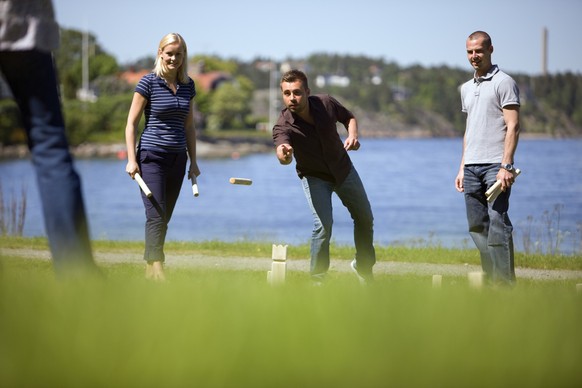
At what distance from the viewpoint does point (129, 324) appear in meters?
2.79

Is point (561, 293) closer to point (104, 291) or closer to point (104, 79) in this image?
point (104, 291)

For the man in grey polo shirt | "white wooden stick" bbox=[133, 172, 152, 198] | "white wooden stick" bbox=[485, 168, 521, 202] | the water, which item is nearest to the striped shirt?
"white wooden stick" bbox=[133, 172, 152, 198]

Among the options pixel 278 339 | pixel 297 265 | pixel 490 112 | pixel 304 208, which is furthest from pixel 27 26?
pixel 304 208

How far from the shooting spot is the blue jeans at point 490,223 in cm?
785

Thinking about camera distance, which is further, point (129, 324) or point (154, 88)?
point (154, 88)

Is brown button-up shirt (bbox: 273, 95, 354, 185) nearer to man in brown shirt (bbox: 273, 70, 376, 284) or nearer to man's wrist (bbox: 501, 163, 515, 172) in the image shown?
man in brown shirt (bbox: 273, 70, 376, 284)

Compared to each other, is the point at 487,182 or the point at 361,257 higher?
the point at 487,182

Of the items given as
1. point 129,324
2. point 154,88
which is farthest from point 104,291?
point 154,88

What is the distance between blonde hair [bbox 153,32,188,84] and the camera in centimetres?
779

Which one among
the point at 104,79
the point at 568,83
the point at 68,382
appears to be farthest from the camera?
the point at 568,83

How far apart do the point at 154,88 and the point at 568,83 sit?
530 ft

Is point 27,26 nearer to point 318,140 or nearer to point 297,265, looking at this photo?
point 318,140

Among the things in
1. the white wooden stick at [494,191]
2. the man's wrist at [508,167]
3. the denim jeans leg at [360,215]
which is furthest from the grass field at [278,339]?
the denim jeans leg at [360,215]

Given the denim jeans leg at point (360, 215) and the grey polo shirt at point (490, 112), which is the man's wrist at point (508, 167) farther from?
the denim jeans leg at point (360, 215)
